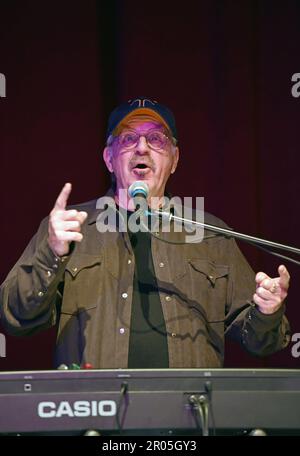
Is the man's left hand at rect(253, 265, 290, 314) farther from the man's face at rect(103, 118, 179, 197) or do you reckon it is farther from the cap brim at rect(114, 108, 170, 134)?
the cap brim at rect(114, 108, 170, 134)

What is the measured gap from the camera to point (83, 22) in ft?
11.0

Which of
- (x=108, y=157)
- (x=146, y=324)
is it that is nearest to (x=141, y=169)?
(x=108, y=157)

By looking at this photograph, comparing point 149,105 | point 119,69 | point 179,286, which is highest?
point 119,69

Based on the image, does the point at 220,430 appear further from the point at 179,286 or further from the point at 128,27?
the point at 128,27

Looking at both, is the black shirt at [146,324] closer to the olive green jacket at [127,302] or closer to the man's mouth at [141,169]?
the olive green jacket at [127,302]

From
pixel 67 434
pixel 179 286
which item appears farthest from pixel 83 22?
pixel 67 434

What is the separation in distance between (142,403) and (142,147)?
4.20 ft

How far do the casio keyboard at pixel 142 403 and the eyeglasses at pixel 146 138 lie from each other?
4.15 ft

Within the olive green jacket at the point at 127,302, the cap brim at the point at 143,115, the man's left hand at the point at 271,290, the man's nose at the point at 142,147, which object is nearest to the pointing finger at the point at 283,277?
the man's left hand at the point at 271,290

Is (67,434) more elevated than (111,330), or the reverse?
(111,330)

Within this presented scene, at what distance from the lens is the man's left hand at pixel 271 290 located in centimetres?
237

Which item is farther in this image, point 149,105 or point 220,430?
point 149,105

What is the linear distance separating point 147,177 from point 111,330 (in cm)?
59

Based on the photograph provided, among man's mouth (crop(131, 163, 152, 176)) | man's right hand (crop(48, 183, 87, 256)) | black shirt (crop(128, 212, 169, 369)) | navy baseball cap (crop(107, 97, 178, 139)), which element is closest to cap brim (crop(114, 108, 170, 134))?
navy baseball cap (crop(107, 97, 178, 139))
